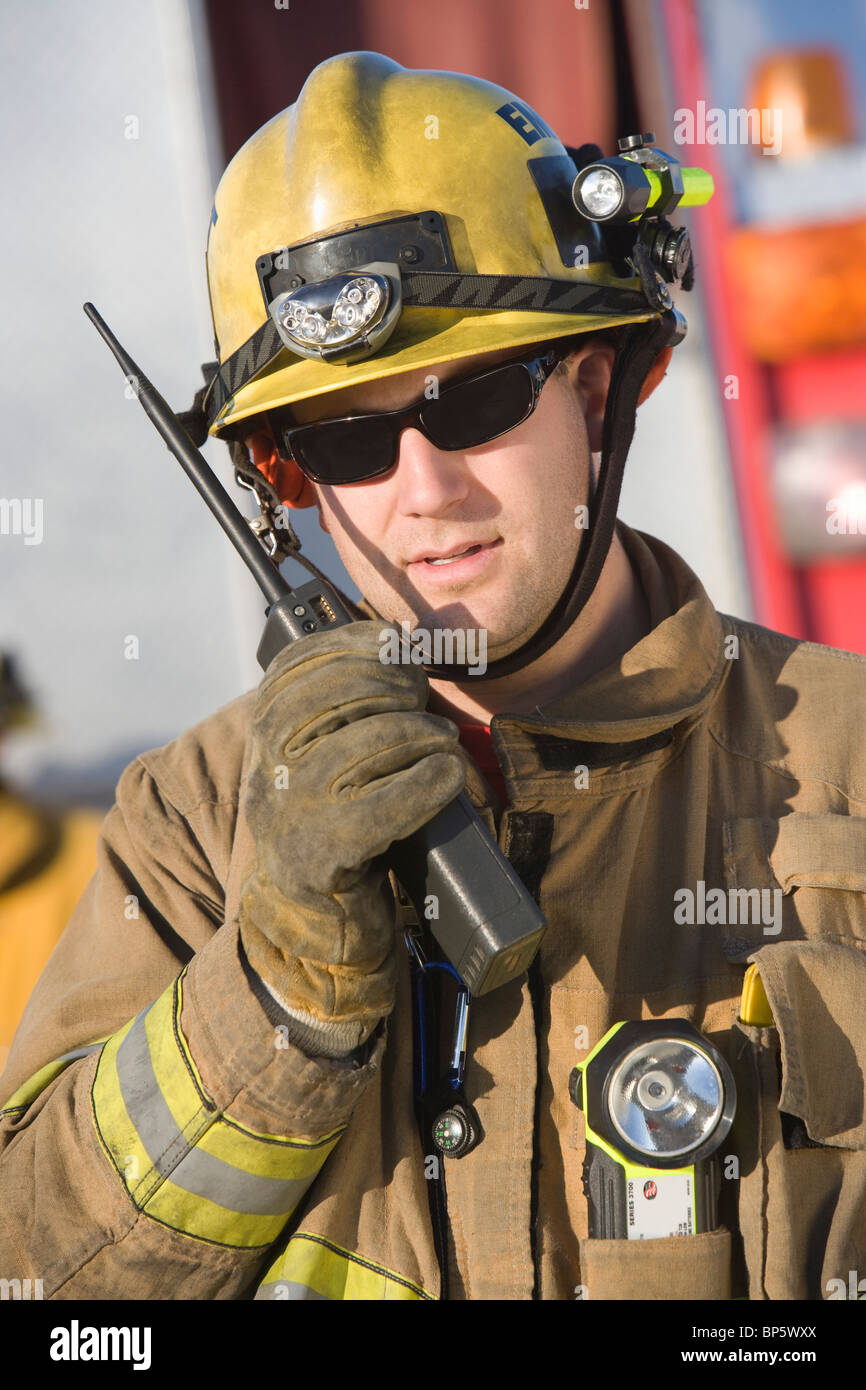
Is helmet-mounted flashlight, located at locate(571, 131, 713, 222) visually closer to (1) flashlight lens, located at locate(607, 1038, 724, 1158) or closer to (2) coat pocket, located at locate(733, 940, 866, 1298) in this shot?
(2) coat pocket, located at locate(733, 940, 866, 1298)

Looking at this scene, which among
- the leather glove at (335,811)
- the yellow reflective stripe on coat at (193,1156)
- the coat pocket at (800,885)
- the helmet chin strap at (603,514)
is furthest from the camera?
the helmet chin strap at (603,514)

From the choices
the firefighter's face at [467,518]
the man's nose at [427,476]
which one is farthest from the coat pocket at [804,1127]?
the man's nose at [427,476]

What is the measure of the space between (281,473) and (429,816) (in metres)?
1.08

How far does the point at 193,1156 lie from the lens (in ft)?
5.60

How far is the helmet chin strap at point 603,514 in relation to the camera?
2115 mm

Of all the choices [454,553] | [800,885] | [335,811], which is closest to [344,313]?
[454,553]

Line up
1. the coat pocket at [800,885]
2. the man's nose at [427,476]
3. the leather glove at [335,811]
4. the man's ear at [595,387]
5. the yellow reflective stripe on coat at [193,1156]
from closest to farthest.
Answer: the leather glove at [335,811] → the yellow reflective stripe on coat at [193,1156] → the coat pocket at [800,885] → the man's nose at [427,476] → the man's ear at [595,387]

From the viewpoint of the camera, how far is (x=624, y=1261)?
62.7 inches

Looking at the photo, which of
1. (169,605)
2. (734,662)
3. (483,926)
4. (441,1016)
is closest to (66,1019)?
(441,1016)

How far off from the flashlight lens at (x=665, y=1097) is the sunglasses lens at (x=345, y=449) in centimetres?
98

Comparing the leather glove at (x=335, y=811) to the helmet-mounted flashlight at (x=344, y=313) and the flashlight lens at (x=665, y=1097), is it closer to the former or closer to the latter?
the flashlight lens at (x=665, y=1097)

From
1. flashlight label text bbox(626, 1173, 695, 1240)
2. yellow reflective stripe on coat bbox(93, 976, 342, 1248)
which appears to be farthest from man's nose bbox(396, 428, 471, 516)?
flashlight label text bbox(626, 1173, 695, 1240)

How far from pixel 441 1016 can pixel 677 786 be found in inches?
20.1

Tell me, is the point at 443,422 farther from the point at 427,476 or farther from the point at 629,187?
the point at 629,187
